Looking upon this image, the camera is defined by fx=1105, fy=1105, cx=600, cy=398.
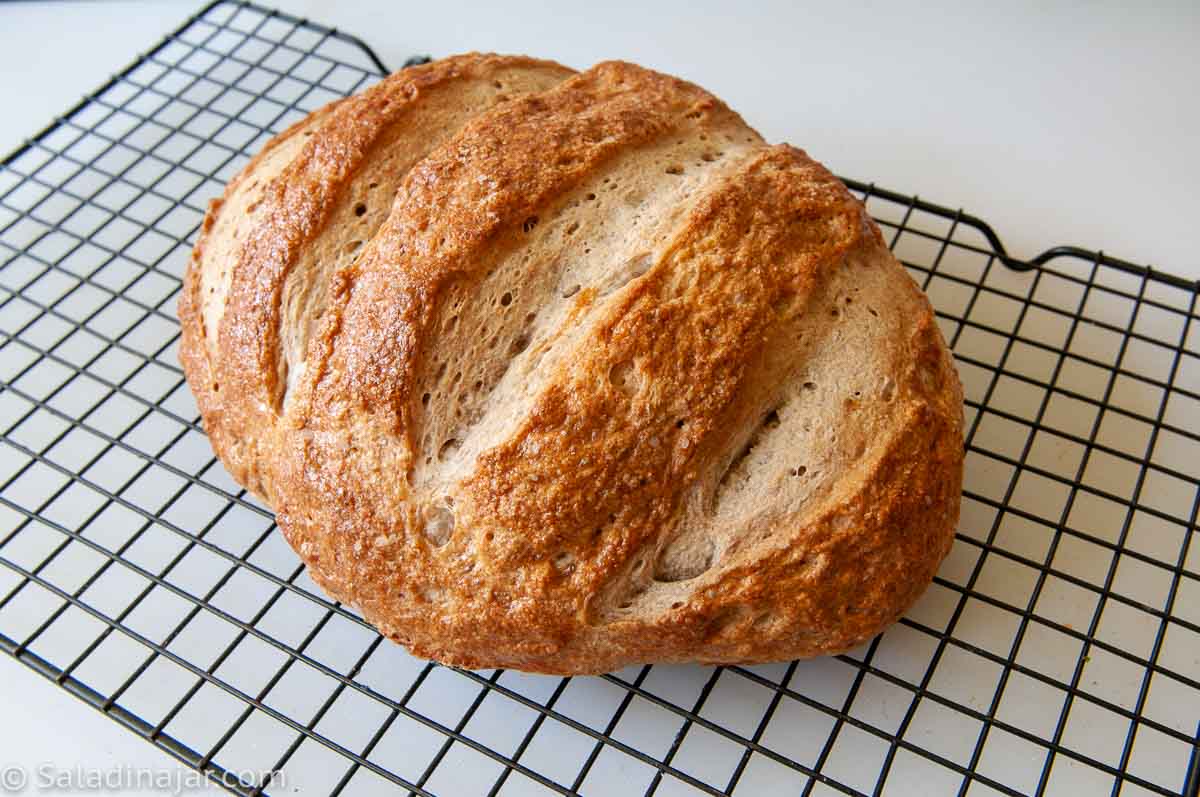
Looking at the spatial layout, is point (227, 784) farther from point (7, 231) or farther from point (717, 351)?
point (7, 231)

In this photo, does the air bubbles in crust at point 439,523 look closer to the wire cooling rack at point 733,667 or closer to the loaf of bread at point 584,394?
the loaf of bread at point 584,394

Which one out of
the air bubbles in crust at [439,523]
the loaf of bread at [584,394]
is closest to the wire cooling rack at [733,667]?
the loaf of bread at [584,394]

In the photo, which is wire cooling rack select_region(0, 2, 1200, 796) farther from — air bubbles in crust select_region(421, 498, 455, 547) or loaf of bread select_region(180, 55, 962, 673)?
air bubbles in crust select_region(421, 498, 455, 547)

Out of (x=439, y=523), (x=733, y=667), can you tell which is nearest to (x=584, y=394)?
(x=439, y=523)

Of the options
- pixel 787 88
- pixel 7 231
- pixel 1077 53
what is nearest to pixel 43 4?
pixel 7 231

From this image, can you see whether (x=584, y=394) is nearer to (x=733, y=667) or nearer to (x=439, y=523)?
(x=439, y=523)

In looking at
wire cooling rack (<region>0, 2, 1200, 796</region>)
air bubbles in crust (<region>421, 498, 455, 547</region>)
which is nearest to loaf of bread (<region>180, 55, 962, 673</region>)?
air bubbles in crust (<region>421, 498, 455, 547</region>)
